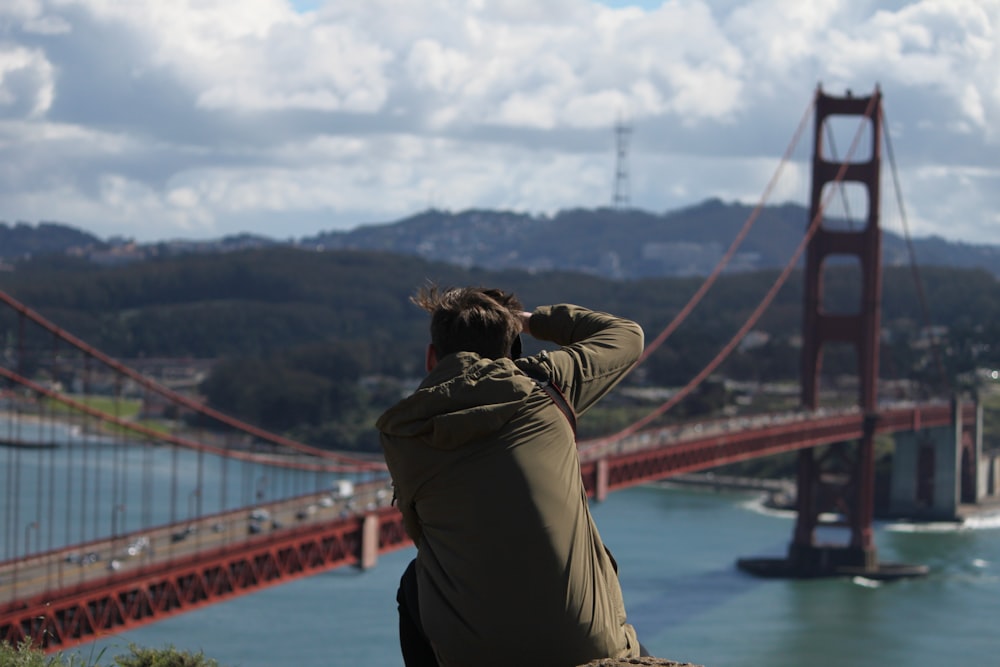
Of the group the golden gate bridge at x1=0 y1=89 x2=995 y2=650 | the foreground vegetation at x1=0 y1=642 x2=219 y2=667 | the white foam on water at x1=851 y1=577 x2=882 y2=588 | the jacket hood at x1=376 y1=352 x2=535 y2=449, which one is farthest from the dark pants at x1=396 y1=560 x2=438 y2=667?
the white foam on water at x1=851 y1=577 x2=882 y2=588

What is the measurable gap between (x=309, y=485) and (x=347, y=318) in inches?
1513

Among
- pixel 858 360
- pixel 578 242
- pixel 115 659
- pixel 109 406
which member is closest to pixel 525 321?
pixel 115 659

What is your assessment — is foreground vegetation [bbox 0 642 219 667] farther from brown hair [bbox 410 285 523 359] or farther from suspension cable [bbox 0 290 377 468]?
suspension cable [bbox 0 290 377 468]

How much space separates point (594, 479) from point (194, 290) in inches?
2382

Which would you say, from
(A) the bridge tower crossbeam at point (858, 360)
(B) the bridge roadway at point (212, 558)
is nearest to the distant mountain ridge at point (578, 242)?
(A) the bridge tower crossbeam at point (858, 360)

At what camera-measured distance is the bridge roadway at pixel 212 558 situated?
30.8 ft

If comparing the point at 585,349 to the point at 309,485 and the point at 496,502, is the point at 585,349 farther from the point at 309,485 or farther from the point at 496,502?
the point at 309,485

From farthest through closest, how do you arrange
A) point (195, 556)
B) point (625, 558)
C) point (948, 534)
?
point (948, 534) < point (625, 558) < point (195, 556)

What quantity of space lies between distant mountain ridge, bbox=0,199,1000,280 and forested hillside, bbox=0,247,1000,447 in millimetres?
35933

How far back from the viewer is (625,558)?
22844 millimetres

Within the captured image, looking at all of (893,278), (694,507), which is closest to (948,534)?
(694,507)

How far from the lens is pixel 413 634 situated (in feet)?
6.51

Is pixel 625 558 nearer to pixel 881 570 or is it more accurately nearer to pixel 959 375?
pixel 881 570

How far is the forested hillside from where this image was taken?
46.3 meters
